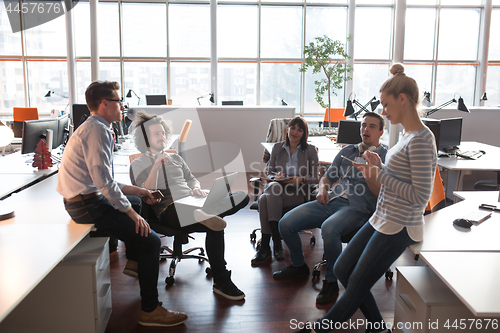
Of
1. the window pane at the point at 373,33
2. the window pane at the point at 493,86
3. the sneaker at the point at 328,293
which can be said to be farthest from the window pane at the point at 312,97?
the sneaker at the point at 328,293

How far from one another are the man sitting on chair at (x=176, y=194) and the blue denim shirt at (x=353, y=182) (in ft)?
2.40

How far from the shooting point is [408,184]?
1.75m

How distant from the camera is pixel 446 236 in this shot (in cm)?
204

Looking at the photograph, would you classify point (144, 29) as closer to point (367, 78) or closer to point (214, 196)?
point (367, 78)

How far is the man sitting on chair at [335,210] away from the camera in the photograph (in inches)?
104

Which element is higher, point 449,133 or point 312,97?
point 312,97

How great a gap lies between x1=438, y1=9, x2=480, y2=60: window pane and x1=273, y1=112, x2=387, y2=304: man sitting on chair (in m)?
8.29

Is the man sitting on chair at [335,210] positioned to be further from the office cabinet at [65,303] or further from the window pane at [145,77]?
Answer: the window pane at [145,77]

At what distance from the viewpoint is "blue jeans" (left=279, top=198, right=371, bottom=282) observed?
8.60ft

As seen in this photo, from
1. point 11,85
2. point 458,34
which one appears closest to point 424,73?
point 458,34

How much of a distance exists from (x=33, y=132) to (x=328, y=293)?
9.96 feet

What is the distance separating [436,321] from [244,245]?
2.08m

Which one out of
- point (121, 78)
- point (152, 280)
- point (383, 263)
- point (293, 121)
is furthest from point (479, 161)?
point (121, 78)

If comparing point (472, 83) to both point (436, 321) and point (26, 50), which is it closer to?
point (436, 321)
